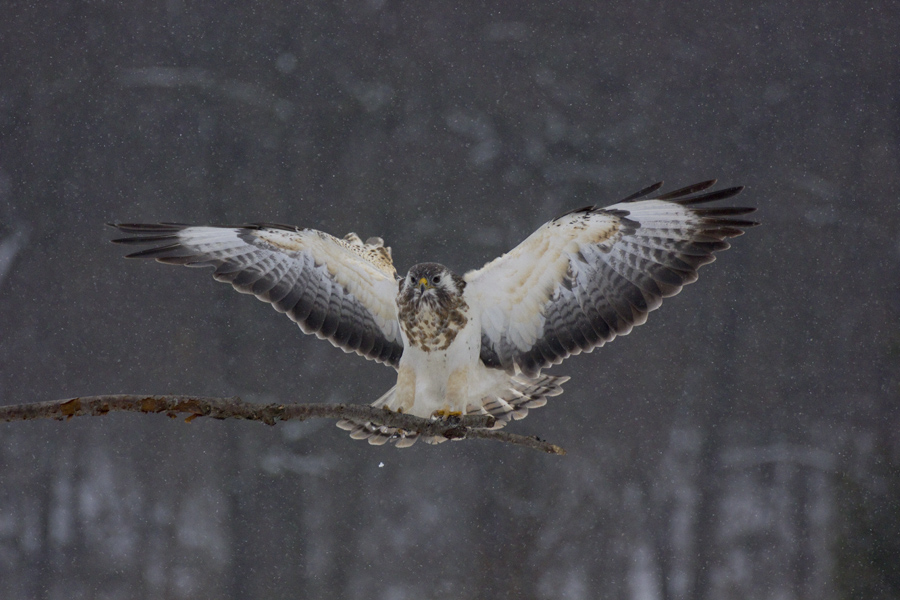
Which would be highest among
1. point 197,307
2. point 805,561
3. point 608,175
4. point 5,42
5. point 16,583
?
point 5,42

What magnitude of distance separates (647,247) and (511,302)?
536 millimetres

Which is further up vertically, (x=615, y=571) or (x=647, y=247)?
(x=647, y=247)

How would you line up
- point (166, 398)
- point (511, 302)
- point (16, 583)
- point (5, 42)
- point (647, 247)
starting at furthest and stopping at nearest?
point (5, 42) < point (16, 583) < point (511, 302) < point (647, 247) < point (166, 398)

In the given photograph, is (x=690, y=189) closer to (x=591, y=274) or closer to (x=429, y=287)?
(x=591, y=274)

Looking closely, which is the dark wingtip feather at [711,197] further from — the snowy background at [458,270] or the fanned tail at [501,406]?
the snowy background at [458,270]

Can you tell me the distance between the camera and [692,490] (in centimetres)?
542

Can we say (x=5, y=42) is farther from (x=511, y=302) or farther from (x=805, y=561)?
(x=805, y=561)

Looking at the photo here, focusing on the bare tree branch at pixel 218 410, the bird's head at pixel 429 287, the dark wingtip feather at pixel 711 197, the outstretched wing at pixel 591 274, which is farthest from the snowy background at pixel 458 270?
the bare tree branch at pixel 218 410

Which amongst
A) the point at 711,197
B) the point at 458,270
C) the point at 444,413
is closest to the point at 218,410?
the point at 444,413

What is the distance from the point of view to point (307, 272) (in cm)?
297

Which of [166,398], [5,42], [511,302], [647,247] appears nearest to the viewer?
[166,398]

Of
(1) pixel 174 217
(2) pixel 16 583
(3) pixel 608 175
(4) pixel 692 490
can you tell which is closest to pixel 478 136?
(3) pixel 608 175

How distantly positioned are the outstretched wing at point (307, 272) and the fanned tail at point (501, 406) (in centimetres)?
31

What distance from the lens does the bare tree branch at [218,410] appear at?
4.42 ft
